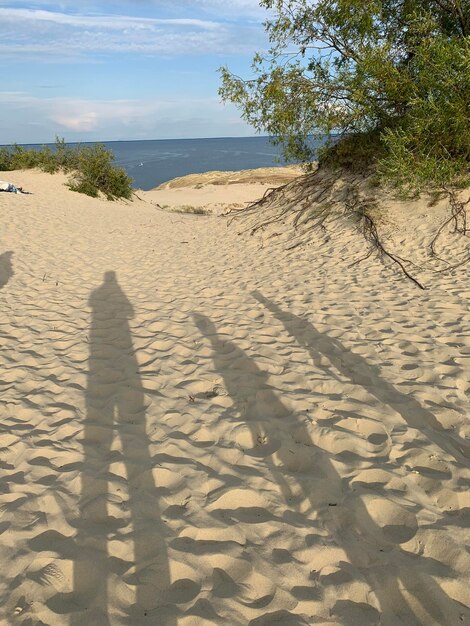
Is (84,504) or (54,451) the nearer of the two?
(84,504)

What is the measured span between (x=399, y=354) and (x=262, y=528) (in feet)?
9.07

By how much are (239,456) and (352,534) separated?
3.30 feet

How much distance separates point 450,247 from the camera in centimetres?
820

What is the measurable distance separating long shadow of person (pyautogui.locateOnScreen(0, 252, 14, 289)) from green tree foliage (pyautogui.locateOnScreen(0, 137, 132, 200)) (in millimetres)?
13980

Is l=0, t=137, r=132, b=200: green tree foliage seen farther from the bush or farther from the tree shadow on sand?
the tree shadow on sand

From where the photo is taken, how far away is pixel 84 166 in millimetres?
24531

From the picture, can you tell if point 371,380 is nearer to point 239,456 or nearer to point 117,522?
point 239,456

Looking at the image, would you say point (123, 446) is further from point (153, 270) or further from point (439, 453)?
point (153, 270)

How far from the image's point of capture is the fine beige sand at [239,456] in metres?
2.15

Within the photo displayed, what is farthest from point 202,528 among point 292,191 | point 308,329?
point 292,191

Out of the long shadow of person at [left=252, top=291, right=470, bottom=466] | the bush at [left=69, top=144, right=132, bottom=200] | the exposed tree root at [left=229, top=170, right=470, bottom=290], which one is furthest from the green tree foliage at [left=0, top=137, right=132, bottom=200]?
the long shadow of person at [left=252, top=291, right=470, bottom=466]

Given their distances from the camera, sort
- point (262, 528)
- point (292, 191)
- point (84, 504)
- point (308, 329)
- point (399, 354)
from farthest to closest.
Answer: point (292, 191) < point (308, 329) < point (399, 354) < point (84, 504) < point (262, 528)

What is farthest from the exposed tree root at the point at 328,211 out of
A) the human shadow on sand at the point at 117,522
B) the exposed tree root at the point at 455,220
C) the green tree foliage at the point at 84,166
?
the green tree foliage at the point at 84,166

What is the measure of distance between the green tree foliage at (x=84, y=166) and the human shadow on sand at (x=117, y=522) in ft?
69.7
